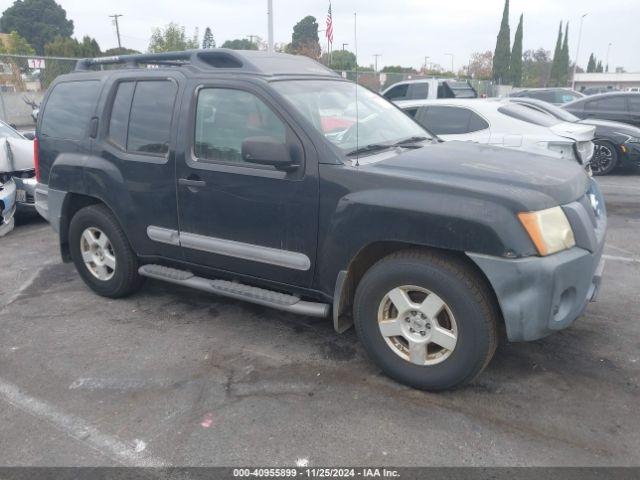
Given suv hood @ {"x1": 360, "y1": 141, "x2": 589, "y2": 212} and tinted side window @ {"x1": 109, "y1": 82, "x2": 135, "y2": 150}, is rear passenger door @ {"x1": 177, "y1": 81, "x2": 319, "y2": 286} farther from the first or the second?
tinted side window @ {"x1": 109, "y1": 82, "x2": 135, "y2": 150}

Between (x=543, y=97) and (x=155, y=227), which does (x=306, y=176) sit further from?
(x=543, y=97)

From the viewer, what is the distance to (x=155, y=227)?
432 cm

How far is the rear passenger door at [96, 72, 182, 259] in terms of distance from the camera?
4.17 meters

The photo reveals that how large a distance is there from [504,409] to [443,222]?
1.12m

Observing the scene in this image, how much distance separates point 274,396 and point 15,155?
237 inches

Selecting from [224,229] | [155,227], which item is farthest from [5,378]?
[224,229]

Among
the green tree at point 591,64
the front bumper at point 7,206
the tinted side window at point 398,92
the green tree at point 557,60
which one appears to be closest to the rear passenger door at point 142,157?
the front bumper at point 7,206

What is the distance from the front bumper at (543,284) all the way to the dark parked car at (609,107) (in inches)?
414

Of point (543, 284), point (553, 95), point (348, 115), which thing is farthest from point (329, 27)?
point (553, 95)

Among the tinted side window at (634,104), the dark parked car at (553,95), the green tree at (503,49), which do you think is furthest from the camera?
the green tree at (503,49)

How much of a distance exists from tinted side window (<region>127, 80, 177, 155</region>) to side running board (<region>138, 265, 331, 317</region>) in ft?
3.10

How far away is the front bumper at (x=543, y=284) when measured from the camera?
2.91 metres

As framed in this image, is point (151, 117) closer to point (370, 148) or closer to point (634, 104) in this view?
point (370, 148)

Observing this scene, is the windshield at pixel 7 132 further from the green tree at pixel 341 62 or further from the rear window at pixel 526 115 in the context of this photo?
the rear window at pixel 526 115
